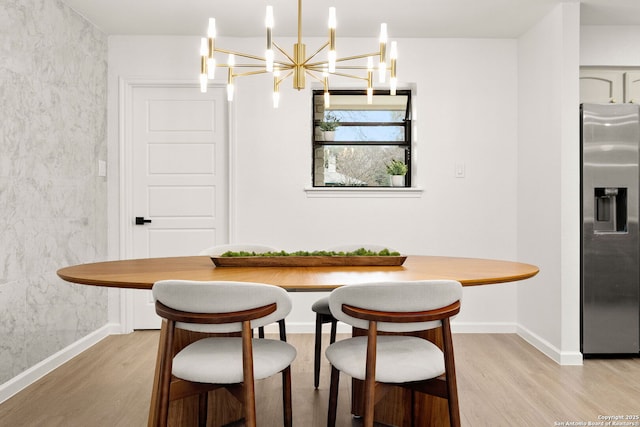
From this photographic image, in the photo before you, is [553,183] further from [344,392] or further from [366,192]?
[344,392]

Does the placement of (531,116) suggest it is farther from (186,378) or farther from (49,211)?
(49,211)

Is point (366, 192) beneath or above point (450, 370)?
above

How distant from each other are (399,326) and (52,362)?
2.44 m

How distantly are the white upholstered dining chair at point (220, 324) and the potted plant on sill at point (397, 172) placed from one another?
8.13 ft

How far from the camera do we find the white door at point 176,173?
3.87 m

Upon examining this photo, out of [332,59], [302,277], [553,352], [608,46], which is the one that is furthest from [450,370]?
[608,46]

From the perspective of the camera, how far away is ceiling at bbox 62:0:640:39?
321cm

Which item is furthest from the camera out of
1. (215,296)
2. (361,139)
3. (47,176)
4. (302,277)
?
(361,139)

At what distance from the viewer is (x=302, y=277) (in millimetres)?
1895

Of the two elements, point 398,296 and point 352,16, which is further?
point 352,16

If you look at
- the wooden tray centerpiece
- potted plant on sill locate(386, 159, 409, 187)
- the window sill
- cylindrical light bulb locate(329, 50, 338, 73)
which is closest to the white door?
the window sill

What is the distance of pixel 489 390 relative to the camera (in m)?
2.62

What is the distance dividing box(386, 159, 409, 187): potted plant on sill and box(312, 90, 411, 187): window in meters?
0.07

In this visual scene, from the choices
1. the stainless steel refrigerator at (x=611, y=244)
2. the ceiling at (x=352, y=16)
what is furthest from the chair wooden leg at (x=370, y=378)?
the ceiling at (x=352, y=16)
